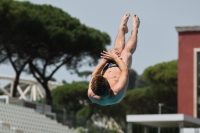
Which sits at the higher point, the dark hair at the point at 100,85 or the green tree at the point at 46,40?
the green tree at the point at 46,40

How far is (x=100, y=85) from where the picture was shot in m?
9.09

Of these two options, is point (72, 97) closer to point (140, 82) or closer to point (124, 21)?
point (140, 82)

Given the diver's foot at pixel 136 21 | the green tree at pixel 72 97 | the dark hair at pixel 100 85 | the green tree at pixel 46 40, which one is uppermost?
the green tree at pixel 46 40

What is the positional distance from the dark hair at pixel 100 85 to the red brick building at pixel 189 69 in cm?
3457

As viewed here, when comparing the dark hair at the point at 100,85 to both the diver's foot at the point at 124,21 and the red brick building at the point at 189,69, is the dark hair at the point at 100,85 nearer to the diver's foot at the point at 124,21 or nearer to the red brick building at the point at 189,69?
the diver's foot at the point at 124,21

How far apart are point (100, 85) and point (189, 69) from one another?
35442mm

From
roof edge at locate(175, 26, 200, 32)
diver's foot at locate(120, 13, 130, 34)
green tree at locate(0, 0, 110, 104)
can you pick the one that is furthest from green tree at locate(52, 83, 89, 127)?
diver's foot at locate(120, 13, 130, 34)

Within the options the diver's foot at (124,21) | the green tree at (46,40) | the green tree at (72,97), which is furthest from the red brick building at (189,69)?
the diver's foot at (124,21)

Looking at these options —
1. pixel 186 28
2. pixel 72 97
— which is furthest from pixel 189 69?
pixel 72 97

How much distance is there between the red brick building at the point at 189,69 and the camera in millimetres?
43469

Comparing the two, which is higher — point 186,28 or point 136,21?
point 186,28

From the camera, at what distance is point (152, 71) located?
59719mm

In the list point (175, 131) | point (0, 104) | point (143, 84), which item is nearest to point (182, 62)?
point (175, 131)

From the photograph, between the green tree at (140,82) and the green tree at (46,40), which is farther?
the green tree at (140,82)
